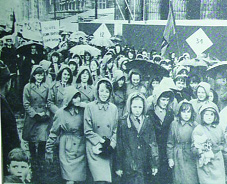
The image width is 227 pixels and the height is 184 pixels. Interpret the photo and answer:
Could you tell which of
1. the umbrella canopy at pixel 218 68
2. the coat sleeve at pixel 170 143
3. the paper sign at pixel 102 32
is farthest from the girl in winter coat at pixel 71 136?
the umbrella canopy at pixel 218 68

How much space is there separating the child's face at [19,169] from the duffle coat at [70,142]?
0.65 metres

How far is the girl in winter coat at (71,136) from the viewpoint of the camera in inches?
197

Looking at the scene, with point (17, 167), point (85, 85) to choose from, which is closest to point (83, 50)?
point (85, 85)

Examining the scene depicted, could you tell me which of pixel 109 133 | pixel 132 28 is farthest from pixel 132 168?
pixel 132 28

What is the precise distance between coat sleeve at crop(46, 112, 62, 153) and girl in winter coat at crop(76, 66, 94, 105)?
0.46m

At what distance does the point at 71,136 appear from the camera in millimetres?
5047

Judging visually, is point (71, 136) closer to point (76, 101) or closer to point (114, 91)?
point (76, 101)

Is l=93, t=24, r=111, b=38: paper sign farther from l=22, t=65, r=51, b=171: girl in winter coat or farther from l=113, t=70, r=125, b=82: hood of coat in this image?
l=22, t=65, r=51, b=171: girl in winter coat

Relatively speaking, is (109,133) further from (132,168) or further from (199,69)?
(199,69)

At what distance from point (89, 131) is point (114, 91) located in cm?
70

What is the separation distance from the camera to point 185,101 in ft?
16.2

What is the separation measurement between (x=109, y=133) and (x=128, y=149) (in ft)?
1.21

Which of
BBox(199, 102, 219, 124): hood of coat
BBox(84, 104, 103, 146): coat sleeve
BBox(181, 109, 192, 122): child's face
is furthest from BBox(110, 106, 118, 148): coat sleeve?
BBox(199, 102, 219, 124): hood of coat

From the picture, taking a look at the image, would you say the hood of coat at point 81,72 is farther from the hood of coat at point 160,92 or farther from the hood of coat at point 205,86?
the hood of coat at point 205,86
